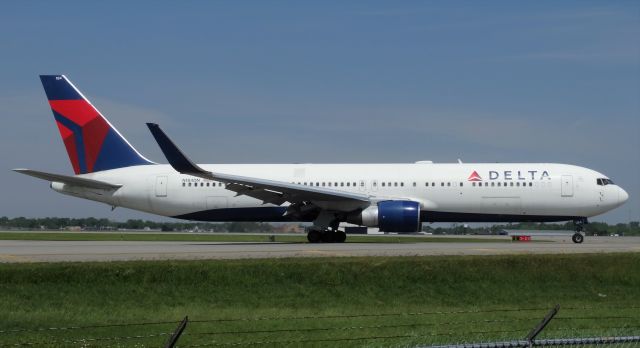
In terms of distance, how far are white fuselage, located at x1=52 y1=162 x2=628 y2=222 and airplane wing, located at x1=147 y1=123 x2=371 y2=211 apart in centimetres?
128

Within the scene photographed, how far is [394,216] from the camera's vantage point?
32656 millimetres

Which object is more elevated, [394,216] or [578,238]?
[394,216]

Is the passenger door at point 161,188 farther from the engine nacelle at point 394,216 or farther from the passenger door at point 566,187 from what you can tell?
the passenger door at point 566,187

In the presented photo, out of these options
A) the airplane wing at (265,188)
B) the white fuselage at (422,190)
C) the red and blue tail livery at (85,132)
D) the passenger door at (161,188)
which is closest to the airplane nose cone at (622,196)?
the white fuselage at (422,190)

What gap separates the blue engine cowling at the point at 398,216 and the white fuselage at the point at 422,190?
2532mm

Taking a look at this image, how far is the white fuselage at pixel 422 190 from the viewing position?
34875mm

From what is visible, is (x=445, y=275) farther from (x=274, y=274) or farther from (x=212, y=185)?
(x=212, y=185)

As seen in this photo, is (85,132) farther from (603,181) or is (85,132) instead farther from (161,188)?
(603,181)

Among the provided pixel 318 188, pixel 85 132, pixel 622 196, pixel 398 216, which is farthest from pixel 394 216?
pixel 85 132

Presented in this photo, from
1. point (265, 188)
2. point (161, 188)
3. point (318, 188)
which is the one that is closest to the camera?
point (265, 188)

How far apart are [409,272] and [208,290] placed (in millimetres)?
5358

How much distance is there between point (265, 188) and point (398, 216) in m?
5.61

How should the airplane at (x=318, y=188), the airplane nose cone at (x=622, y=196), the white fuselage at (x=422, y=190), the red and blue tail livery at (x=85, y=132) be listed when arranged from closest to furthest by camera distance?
1. the airplane at (x=318, y=188)
2. the white fuselage at (x=422, y=190)
3. the airplane nose cone at (x=622, y=196)
4. the red and blue tail livery at (x=85, y=132)

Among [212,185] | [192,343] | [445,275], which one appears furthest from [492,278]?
[212,185]
